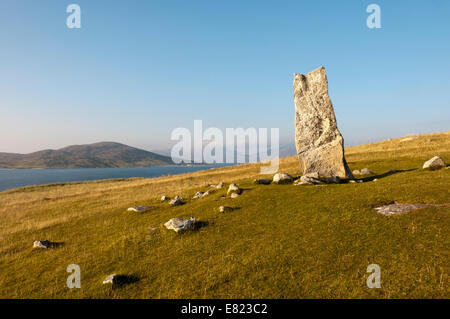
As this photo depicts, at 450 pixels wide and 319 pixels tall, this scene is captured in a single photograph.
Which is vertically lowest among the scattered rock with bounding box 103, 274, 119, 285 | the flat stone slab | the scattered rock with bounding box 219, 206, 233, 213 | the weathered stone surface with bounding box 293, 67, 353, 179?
the scattered rock with bounding box 103, 274, 119, 285

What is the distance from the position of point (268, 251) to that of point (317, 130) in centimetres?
1857

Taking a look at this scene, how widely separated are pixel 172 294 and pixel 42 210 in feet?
113

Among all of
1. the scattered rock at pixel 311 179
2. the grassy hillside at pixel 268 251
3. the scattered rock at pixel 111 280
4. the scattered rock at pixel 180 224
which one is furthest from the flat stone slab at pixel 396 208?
the scattered rock at pixel 111 280

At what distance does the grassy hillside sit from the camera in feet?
31.4

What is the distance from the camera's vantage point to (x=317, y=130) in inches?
1056

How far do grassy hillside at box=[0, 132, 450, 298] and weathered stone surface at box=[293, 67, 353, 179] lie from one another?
3.93 meters

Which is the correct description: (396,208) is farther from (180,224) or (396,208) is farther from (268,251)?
(180,224)

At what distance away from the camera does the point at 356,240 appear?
12359 mm

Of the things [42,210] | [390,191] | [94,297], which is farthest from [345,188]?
[42,210]

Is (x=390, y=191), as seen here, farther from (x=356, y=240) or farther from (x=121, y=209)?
(x=121, y=209)

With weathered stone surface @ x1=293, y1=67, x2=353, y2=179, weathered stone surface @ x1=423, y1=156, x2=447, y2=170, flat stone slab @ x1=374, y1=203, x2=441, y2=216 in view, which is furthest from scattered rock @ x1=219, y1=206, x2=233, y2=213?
weathered stone surface @ x1=423, y1=156, x2=447, y2=170

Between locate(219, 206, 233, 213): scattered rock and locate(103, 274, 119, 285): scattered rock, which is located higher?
locate(219, 206, 233, 213): scattered rock

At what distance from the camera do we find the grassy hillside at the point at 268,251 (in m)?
9.58

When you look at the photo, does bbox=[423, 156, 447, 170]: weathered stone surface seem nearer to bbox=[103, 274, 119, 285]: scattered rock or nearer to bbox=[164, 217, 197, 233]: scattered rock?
bbox=[164, 217, 197, 233]: scattered rock
